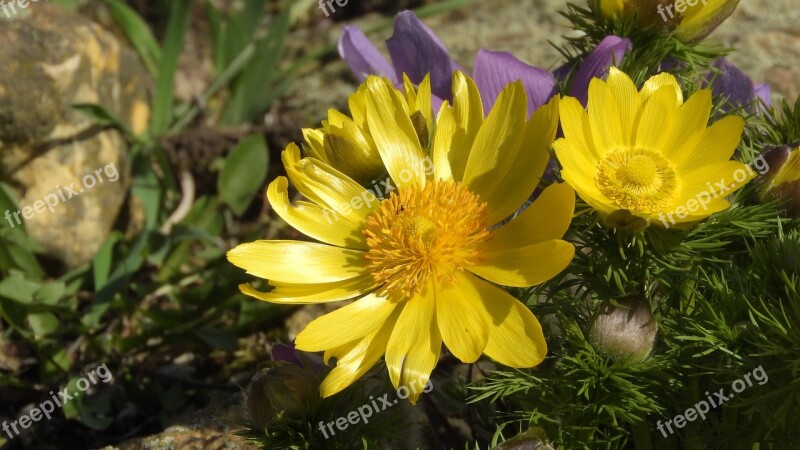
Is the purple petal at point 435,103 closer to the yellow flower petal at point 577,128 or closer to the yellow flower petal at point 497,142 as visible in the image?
the yellow flower petal at point 497,142

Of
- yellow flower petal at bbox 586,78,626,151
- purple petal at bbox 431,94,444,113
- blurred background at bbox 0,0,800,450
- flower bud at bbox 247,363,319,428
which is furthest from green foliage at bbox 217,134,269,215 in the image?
yellow flower petal at bbox 586,78,626,151

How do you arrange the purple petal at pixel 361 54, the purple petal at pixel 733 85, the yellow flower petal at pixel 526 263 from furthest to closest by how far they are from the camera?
the purple petal at pixel 361 54 < the purple petal at pixel 733 85 < the yellow flower petal at pixel 526 263

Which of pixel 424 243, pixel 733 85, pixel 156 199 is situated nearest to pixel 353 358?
pixel 424 243

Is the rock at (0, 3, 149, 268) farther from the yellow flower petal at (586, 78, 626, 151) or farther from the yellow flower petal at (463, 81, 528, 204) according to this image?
the yellow flower petal at (586, 78, 626, 151)

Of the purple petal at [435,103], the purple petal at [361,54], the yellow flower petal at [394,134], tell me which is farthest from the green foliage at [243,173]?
the yellow flower petal at [394,134]

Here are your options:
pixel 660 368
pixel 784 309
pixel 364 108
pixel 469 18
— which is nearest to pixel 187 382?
pixel 364 108

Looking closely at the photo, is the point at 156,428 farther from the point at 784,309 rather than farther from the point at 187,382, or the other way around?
the point at 784,309

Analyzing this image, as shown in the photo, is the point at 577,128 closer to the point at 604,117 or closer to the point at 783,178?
the point at 604,117
